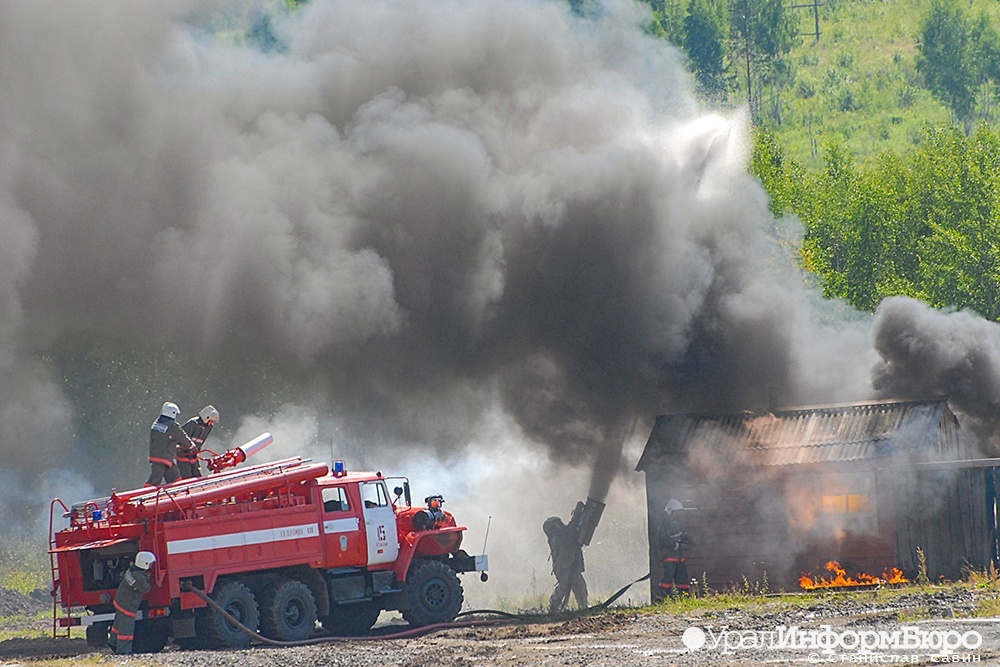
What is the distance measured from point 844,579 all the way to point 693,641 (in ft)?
25.6

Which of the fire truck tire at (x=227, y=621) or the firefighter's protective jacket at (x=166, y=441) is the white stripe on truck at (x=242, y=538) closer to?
the fire truck tire at (x=227, y=621)

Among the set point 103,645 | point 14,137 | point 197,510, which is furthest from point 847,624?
point 14,137

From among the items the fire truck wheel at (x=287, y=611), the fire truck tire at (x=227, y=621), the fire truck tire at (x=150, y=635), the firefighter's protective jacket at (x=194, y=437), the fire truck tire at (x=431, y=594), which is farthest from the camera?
the fire truck tire at (x=431, y=594)

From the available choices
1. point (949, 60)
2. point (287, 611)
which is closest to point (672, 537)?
point (287, 611)

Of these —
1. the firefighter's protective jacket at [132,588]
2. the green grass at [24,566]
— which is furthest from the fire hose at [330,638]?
the green grass at [24,566]

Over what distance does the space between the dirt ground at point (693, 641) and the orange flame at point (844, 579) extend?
7.09ft

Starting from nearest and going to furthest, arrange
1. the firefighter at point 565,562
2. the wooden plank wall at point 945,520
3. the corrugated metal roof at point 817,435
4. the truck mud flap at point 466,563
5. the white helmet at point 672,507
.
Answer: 1. the truck mud flap at point 466,563
2. the wooden plank wall at point 945,520
3. the corrugated metal roof at point 817,435
4. the white helmet at point 672,507
5. the firefighter at point 565,562

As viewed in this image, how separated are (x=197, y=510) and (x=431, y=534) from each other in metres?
4.27

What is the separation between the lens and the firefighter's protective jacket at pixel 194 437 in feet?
67.4

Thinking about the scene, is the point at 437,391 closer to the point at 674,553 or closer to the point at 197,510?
the point at 674,553

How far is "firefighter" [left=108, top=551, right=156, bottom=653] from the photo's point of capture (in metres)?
18.1

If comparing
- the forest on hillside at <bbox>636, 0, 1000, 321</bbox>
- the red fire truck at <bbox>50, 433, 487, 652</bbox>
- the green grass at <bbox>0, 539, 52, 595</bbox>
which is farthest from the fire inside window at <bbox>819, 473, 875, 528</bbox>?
the forest on hillside at <bbox>636, 0, 1000, 321</bbox>

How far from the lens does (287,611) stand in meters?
19.9

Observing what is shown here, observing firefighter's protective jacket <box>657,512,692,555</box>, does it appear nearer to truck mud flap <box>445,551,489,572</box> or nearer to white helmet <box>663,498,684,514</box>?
white helmet <box>663,498,684,514</box>
